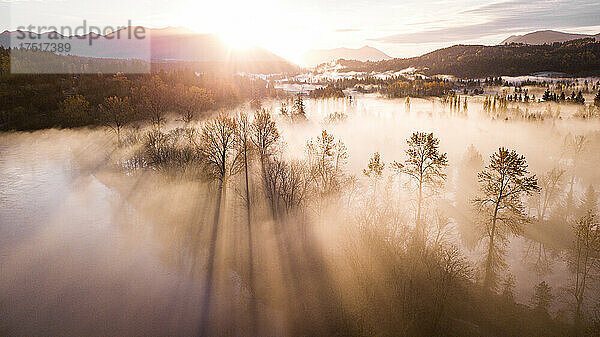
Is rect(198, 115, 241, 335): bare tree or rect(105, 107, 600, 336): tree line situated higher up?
rect(198, 115, 241, 335): bare tree

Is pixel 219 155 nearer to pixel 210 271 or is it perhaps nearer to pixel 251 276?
pixel 210 271

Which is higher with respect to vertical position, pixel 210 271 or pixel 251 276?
pixel 210 271

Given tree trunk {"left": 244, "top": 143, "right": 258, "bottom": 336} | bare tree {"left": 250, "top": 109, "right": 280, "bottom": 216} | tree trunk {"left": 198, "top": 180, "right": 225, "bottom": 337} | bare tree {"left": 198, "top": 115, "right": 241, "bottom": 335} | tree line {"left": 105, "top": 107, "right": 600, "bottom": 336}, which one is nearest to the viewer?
tree trunk {"left": 198, "top": 180, "right": 225, "bottom": 337}

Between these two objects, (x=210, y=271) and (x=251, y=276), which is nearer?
(x=251, y=276)

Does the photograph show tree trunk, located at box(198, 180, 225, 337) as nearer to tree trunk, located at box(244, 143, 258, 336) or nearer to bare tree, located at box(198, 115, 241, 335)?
bare tree, located at box(198, 115, 241, 335)

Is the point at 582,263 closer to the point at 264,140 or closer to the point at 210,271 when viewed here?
the point at 210,271

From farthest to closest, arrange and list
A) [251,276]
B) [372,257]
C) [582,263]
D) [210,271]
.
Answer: [582,263] < [210,271] < [251,276] < [372,257]

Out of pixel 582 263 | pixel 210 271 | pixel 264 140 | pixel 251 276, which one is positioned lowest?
pixel 582 263

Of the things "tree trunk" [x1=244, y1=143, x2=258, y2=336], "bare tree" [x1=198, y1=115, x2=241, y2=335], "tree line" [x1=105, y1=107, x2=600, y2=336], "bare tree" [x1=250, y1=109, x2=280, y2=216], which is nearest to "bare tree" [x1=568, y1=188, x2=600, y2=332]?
"tree line" [x1=105, y1=107, x2=600, y2=336]

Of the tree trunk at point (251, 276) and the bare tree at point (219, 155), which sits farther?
the bare tree at point (219, 155)

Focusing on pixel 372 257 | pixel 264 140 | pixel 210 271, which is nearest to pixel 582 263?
pixel 372 257

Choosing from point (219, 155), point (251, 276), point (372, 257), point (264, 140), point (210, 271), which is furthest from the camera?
point (264, 140)

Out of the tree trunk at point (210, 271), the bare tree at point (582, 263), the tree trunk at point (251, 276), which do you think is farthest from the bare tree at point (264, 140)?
the bare tree at point (582, 263)

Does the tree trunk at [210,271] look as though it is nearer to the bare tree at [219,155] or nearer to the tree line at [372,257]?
the bare tree at [219,155]
